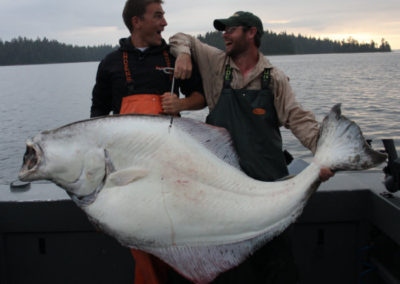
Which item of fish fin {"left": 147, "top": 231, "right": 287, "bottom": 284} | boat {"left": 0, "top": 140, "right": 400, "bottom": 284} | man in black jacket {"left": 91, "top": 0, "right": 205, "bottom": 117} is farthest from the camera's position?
boat {"left": 0, "top": 140, "right": 400, "bottom": 284}

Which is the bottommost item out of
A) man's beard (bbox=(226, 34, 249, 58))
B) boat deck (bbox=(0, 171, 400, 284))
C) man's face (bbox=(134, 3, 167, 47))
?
boat deck (bbox=(0, 171, 400, 284))

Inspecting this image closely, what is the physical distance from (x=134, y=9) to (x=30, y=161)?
1.28 metres

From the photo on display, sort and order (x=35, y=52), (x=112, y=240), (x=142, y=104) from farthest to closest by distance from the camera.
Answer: (x=35, y=52) < (x=112, y=240) < (x=142, y=104)

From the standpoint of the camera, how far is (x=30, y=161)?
1807 mm

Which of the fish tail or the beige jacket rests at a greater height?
the beige jacket

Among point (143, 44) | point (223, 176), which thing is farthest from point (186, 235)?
point (143, 44)

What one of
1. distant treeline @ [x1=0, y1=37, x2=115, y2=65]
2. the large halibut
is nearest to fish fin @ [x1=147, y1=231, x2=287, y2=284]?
the large halibut

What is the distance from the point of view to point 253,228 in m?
1.92

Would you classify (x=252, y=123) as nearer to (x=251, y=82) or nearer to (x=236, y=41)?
(x=251, y=82)

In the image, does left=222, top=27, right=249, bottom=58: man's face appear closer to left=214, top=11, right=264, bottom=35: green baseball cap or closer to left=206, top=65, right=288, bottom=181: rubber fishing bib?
left=214, top=11, right=264, bottom=35: green baseball cap

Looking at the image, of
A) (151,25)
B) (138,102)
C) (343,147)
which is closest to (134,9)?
(151,25)

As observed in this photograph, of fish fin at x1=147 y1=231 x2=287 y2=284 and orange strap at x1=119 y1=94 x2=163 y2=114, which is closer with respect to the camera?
fish fin at x1=147 y1=231 x2=287 y2=284

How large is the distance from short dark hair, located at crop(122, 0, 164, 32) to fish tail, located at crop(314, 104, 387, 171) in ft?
4.52

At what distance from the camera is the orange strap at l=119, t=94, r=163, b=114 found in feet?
7.97
